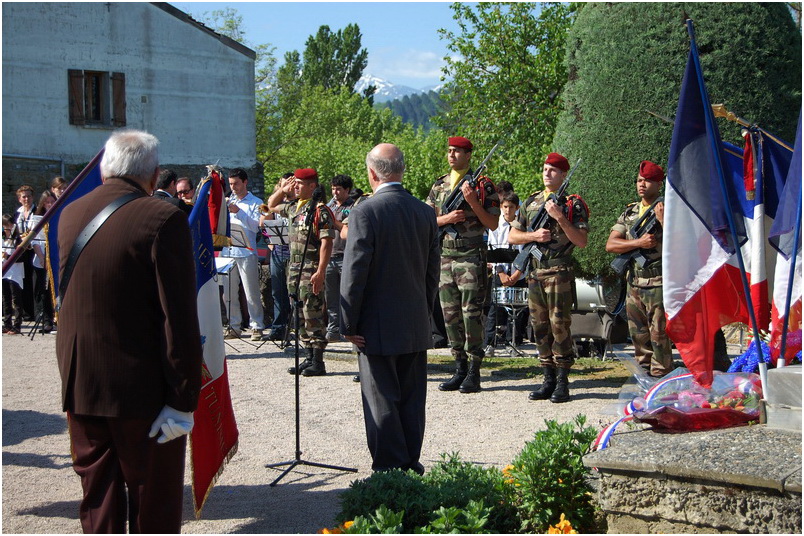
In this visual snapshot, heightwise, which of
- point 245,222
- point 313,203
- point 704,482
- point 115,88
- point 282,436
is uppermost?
point 115,88

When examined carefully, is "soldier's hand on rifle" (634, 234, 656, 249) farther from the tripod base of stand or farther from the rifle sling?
the rifle sling

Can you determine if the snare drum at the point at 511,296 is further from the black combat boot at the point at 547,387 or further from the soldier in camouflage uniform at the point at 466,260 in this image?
the black combat boot at the point at 547,387

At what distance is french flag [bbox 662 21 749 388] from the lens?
5008mm

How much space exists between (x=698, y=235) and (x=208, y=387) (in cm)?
303

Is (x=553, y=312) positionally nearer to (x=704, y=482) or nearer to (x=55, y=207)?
(x=704, y=482)

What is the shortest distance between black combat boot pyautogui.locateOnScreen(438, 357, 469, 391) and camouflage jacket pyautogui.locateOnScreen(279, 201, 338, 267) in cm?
205

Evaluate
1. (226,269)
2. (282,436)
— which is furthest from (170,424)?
(226,269)

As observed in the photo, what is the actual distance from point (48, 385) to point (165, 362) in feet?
21.8

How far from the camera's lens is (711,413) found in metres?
4.79

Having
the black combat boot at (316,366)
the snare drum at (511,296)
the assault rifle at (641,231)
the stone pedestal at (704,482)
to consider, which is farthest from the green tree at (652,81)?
the stone pedestal at (704,482)

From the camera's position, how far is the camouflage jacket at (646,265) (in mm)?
8068

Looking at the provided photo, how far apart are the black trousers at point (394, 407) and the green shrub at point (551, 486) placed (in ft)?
3.40

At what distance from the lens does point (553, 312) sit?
838 cm

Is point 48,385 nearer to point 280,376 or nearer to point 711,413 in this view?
point 280,376
